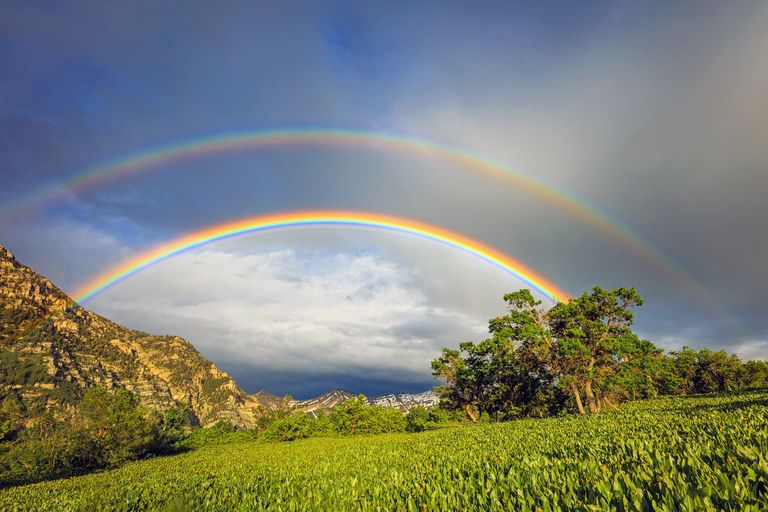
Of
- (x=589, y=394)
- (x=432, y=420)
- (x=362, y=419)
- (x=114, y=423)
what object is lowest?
(x=432, y=420)

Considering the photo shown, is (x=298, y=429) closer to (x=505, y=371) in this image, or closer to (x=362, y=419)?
(x=362, y=419)

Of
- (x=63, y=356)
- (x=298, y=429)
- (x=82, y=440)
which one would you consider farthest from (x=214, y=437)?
(x=63, y=356)

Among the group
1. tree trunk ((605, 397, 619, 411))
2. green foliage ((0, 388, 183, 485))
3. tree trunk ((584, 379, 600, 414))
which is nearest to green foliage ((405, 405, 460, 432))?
tree trunk ((584, 379, 600, 414))

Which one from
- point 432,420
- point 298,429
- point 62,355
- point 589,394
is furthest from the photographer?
point 62,355

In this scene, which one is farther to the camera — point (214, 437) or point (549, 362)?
point (214, 437)

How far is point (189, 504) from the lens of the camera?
7277 millimetres

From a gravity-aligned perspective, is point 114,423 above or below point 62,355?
below

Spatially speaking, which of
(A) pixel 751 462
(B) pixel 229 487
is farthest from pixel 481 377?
(A) pixel 751 462

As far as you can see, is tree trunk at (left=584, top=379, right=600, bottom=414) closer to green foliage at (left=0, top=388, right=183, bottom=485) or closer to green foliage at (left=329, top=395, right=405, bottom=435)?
green foliage at (left=329, top=395, right=405, bottom=435)

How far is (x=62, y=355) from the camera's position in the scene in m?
138

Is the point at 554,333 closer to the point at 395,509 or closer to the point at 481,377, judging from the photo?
the point at 481,377

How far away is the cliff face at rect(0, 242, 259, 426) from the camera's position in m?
116

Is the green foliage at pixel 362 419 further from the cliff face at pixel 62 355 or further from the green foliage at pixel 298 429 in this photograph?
the cliff face at pixel 62 355

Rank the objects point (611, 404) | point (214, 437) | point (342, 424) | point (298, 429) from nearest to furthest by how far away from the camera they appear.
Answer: point (611, 404) → point (298, 429) → point (342, 424) → point (214, 437)
